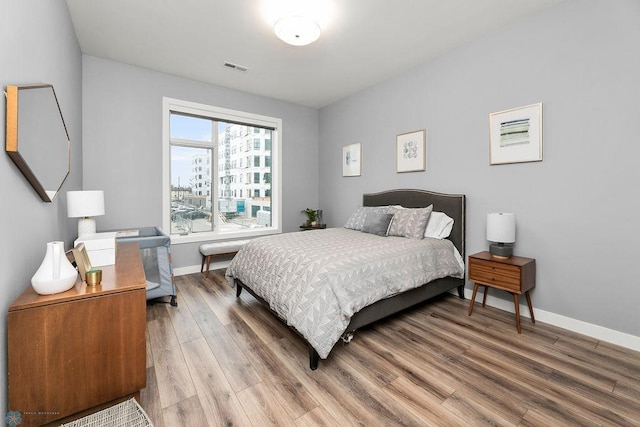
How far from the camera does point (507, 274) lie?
2412mm

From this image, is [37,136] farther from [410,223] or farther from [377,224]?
[410,223]

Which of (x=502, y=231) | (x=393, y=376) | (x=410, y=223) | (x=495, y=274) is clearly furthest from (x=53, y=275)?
(x=502, y=231)

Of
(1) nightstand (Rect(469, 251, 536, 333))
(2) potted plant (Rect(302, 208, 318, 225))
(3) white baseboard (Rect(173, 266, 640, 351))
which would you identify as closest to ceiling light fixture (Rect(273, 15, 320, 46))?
(1) nightstand (Rect(469, 251, 536, 333))

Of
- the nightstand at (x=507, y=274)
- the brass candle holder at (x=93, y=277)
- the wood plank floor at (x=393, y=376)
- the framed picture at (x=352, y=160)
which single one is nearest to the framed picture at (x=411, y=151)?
the framed picture at (x=352, y=160)

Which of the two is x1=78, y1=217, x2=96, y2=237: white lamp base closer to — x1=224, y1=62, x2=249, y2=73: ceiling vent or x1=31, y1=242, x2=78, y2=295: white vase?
x1=31, y1=242, x2=78, y2=295: white vase

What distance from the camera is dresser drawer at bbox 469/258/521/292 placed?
93.0 inches

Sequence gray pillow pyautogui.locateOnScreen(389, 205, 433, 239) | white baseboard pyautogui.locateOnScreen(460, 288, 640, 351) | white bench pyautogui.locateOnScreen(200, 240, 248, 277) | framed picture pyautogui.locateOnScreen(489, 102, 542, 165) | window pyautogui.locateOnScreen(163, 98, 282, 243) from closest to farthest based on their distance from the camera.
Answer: white baseboard pyautogui.locateOnScreen(460, 288, 640, 351), framed picture pyautogui.locateOnScreen(489, 102, 542, 165), gray pillow pyautogui.locateOnScreen(389, 205, 433, 239), white bench pyautogui.locateOnScreen(200, 240, 248, 277), window pyautogui.locateOnScreen(163, 98, 282, 243)

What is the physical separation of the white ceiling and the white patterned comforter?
84.4 inches

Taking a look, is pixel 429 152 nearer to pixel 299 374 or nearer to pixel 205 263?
pixel 299 374

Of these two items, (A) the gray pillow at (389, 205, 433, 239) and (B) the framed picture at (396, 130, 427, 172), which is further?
(B) the framed picture at (396, 130, 427, 172)

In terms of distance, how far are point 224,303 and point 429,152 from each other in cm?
299

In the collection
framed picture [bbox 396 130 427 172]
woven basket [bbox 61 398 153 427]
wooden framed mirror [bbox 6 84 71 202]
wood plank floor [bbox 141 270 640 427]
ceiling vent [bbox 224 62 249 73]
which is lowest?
wood plank floor [bbox 141 270 640 427]

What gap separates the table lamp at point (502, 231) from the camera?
2.54 metres

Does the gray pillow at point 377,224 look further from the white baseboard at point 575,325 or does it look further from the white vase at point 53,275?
the white vase at point 53,275
